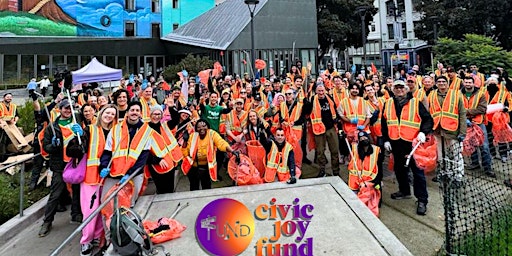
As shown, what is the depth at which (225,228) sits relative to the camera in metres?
3.66

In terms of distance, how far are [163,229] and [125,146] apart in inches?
45.8

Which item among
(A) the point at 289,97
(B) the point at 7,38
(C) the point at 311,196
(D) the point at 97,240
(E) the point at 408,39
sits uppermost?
(E) the point at 408,39

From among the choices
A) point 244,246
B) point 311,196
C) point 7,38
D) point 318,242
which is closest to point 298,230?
point 318,242

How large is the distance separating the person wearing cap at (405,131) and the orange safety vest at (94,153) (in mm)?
4199

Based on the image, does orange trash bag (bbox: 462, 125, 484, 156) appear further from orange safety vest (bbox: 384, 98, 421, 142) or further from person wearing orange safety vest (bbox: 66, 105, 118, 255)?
person wearing orange safety vest (bbox: 66, 105, 118, 255)

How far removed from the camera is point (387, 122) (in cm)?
559

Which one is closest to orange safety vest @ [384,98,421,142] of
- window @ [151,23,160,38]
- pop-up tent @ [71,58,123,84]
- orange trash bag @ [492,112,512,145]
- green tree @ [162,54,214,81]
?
orange trash bag @ [492,112,512,145]

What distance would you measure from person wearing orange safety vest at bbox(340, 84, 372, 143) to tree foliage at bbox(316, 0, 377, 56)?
1141 inches

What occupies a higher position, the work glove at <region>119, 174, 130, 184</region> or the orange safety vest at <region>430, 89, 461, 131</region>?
the orange safety vest at <region>430, 89, 461, 131</region>

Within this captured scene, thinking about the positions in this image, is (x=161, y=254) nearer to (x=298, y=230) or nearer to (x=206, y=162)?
(x=298, y=230)

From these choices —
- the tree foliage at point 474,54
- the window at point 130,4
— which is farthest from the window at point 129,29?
the tree foliage at point 474,54

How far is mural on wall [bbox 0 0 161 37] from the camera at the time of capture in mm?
31623

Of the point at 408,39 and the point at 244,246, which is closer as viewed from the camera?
the point at 244,246

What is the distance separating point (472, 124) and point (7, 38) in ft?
116
